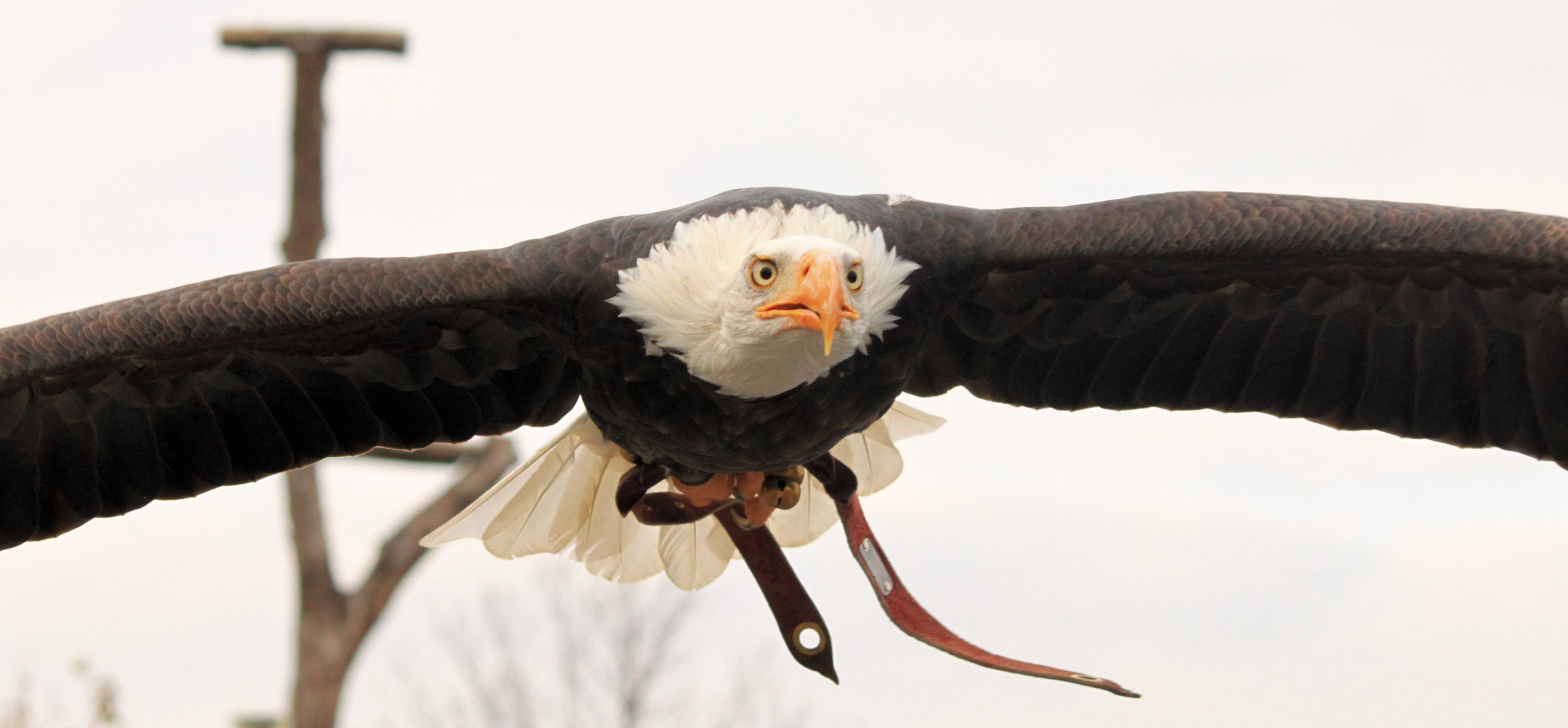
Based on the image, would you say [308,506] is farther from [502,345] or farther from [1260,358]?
[1260,358]

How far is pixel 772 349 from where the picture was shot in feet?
10.3

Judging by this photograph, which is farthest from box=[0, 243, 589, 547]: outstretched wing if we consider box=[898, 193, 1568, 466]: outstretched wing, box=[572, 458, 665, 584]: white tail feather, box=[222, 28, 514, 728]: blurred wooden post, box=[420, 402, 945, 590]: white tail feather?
box=[222, 28, 514, 728]: blurred wooden post

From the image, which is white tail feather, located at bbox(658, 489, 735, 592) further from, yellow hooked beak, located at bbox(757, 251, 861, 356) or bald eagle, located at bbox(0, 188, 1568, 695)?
yellow hooked beak, located at bbox(757, 251, 861, 356)

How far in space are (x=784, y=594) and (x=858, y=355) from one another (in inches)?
34.3

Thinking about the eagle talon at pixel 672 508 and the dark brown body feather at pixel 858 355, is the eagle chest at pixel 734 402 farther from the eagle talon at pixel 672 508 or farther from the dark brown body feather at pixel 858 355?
the eagle talon at pixel 672 508

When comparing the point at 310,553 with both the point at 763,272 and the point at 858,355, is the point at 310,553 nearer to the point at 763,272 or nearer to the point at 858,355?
the point at 858,355

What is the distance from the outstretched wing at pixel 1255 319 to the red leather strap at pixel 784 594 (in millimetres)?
567

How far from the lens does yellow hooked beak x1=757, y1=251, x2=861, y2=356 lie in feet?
9.70

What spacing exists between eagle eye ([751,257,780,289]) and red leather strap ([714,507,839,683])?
3.36ft

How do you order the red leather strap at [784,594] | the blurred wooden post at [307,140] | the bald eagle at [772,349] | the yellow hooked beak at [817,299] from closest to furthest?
the yellow hooked beak at [817,299] < the bald eagle at [772,349] < the red leather strap at [784,594] < the blurred wooden post at [307,140]

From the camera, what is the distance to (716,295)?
3180 mm

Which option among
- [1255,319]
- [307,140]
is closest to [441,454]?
[307,140]

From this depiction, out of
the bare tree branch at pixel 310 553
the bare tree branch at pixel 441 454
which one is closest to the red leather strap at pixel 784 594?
Answer: the bare tree branch at pixel 441 454

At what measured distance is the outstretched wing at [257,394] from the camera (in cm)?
339
